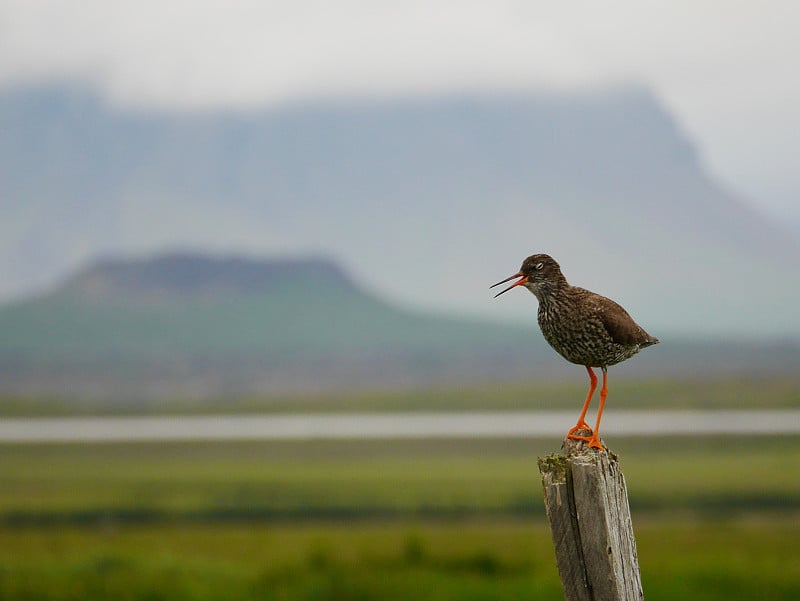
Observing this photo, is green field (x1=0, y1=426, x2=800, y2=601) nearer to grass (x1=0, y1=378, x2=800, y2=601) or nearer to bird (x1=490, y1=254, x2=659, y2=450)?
grass (x1=0, y1=378, x2=800, y2=601)

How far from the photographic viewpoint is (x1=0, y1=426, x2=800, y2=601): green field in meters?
12.3

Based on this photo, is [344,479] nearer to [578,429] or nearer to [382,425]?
[578,429]

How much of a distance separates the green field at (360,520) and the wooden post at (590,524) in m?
6.46

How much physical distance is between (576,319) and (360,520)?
14.3m

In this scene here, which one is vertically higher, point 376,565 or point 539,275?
point 539,275

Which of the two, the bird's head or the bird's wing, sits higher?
the bird's head

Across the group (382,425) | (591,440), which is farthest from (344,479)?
(382,425)

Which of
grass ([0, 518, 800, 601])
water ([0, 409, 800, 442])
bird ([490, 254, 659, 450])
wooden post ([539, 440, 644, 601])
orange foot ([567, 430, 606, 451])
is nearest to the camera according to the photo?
wooden post ([539, 440, 644, 601])

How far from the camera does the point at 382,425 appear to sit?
4281 cm

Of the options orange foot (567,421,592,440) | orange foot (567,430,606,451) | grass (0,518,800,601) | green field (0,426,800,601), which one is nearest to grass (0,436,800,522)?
A: green field (0,426,800,601)

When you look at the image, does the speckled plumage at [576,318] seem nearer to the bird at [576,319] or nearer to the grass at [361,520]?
the bird at [576,319]

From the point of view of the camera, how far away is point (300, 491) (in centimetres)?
2116

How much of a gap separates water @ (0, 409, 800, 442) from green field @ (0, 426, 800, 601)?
227cm

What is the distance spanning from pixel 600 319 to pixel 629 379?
148 feet
